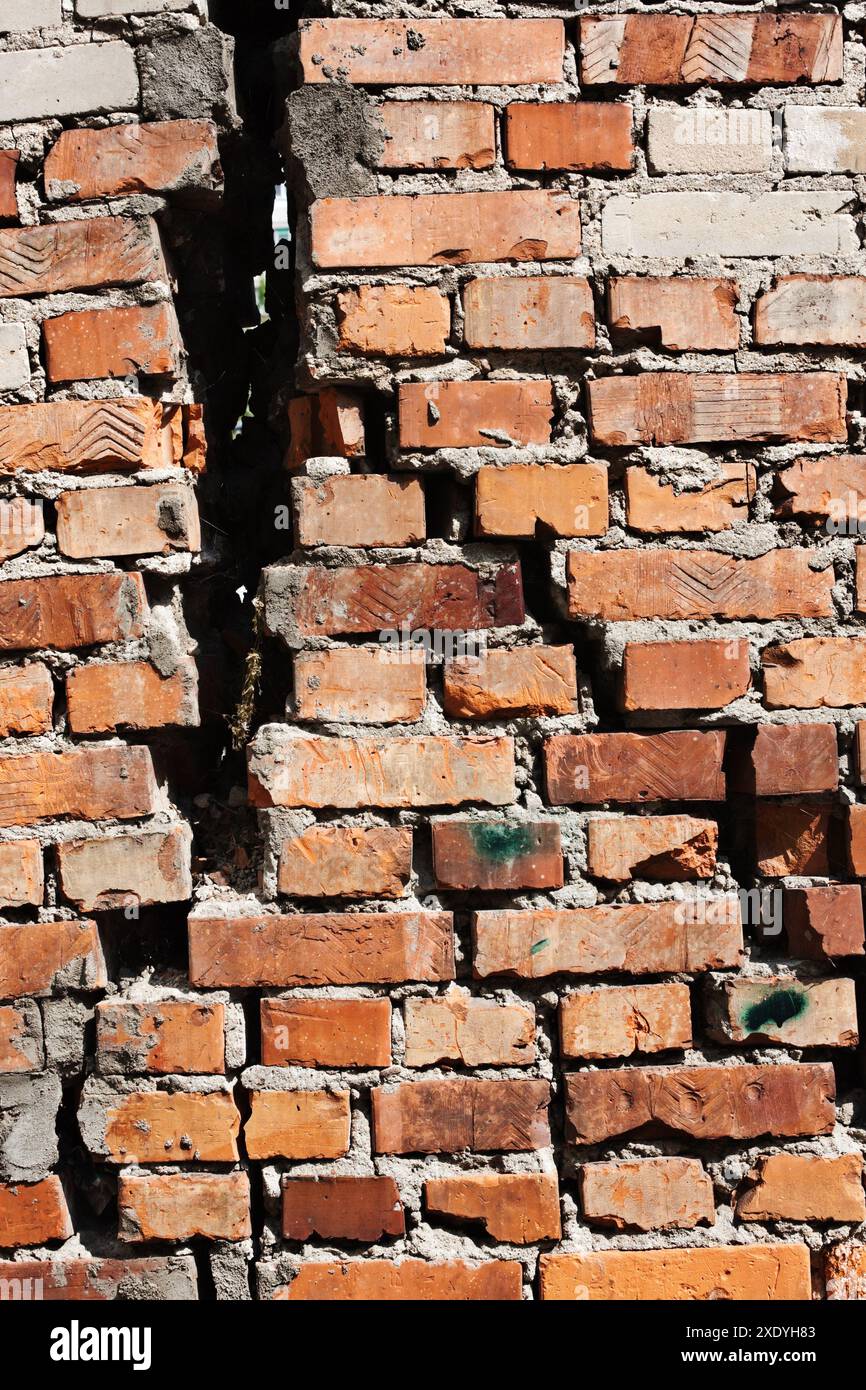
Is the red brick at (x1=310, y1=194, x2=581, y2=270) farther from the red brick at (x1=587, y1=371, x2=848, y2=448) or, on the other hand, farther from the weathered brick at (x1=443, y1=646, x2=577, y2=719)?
the weathered brick at (x1=443, y1=646, x2=577, y2=719)

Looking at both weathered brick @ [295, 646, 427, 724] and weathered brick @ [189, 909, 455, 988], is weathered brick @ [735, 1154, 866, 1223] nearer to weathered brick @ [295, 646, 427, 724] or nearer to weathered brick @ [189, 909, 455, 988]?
weathered brick @ [189, 909, 455, 988]

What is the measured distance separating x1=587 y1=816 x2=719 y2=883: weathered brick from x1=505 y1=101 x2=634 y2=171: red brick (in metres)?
0.96

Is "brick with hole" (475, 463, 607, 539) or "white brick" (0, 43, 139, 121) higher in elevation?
"white brick" (0, 43, 139, 121)

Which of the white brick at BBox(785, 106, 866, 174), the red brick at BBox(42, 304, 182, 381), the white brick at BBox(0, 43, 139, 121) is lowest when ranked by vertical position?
the red brick at BBox(42, 304, 182, 381)

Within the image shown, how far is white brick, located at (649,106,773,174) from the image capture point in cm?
167

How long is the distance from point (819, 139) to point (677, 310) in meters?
0.34

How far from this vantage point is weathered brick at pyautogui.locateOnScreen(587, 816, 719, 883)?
5.44ft

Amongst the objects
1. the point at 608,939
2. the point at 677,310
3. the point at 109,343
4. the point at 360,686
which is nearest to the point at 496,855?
the point at 608,939

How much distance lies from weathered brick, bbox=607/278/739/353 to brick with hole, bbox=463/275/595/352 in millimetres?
50

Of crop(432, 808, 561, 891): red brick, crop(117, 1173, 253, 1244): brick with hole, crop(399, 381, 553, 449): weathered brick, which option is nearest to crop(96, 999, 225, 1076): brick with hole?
crop(117, 1173, 253, 1244): brick with hole

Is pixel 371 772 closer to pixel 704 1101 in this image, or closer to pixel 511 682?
pixel 511 682

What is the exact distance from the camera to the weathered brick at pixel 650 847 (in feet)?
5.44

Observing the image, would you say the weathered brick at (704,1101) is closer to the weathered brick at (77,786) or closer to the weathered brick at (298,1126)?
the weathered brick at (298,1126)

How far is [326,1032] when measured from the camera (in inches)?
64.4
